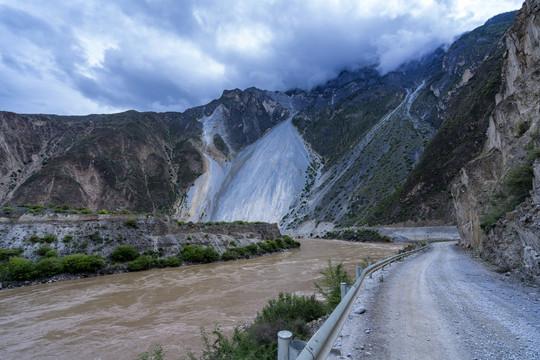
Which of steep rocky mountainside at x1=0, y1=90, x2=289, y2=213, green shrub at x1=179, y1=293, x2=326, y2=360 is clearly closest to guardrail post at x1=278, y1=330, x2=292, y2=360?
green shrub at x1=179, y1=293, x2=326, y2=360

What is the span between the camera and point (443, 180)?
49.9 meters

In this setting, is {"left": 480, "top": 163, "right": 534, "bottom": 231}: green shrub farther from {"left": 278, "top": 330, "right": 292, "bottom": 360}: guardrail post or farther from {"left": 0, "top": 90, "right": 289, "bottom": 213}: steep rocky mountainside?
{"left": 0, "top": 90, "right": 289, "bottom": 213}: steep rocky mountainside

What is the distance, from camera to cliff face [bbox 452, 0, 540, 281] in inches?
330

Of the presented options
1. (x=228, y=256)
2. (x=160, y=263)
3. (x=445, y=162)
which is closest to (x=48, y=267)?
(x=160, y=263)

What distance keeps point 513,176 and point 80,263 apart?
31436 millimetres

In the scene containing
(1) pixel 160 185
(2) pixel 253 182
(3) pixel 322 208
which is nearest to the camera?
(3) pixel 322 208

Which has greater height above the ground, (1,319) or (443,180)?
(443,180)

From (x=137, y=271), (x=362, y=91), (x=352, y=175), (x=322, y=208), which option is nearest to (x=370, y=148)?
(x=352, y=175)

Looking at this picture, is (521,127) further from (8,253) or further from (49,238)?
(8,253)

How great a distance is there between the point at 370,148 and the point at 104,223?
283 feet

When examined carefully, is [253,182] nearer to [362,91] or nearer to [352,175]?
[352,175]

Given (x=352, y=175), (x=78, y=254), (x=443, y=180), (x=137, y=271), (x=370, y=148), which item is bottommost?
(x=137, y=271)

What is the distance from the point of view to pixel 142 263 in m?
25.3

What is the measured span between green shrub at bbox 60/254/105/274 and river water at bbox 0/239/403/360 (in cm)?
155
